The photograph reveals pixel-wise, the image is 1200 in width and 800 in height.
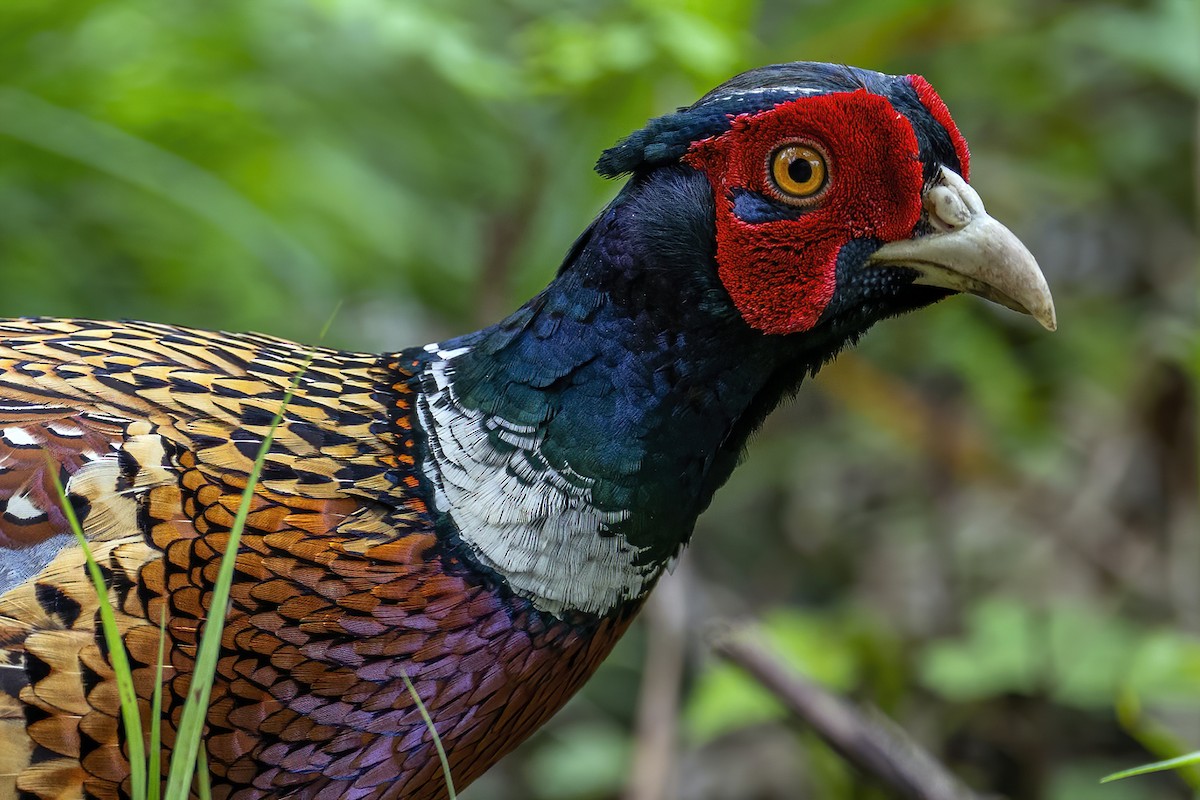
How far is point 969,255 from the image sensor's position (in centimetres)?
175

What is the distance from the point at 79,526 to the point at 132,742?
0.32m

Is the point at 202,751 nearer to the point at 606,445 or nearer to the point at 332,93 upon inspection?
the point at 606,445

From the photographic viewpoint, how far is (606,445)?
5.89ft

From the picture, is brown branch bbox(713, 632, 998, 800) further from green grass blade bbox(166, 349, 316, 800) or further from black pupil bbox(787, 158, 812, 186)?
green grass blade bbox(166, 349, 316, 800)

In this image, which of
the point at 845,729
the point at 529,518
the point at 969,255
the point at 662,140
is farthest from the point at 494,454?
the point at 845,729

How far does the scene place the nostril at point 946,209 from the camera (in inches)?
69.3

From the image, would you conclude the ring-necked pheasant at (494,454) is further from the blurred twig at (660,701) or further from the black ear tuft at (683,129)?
the blurred twig at (660,701)

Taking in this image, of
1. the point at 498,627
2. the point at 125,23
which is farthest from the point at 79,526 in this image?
the point at 125,23

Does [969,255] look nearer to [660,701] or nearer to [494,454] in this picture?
[494,454]

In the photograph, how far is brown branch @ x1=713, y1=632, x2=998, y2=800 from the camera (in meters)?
2.58


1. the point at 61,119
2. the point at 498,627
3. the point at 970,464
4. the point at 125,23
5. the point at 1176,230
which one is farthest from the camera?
the point at 1176,230

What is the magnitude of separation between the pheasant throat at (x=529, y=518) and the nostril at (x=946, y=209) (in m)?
0.62

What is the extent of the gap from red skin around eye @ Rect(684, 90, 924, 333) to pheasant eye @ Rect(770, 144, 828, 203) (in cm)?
1

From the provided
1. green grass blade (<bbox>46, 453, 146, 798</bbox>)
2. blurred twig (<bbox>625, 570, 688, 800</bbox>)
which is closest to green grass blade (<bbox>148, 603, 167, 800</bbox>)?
green grass blade (<bbox>46, 453, 146, 798</bbox>)
